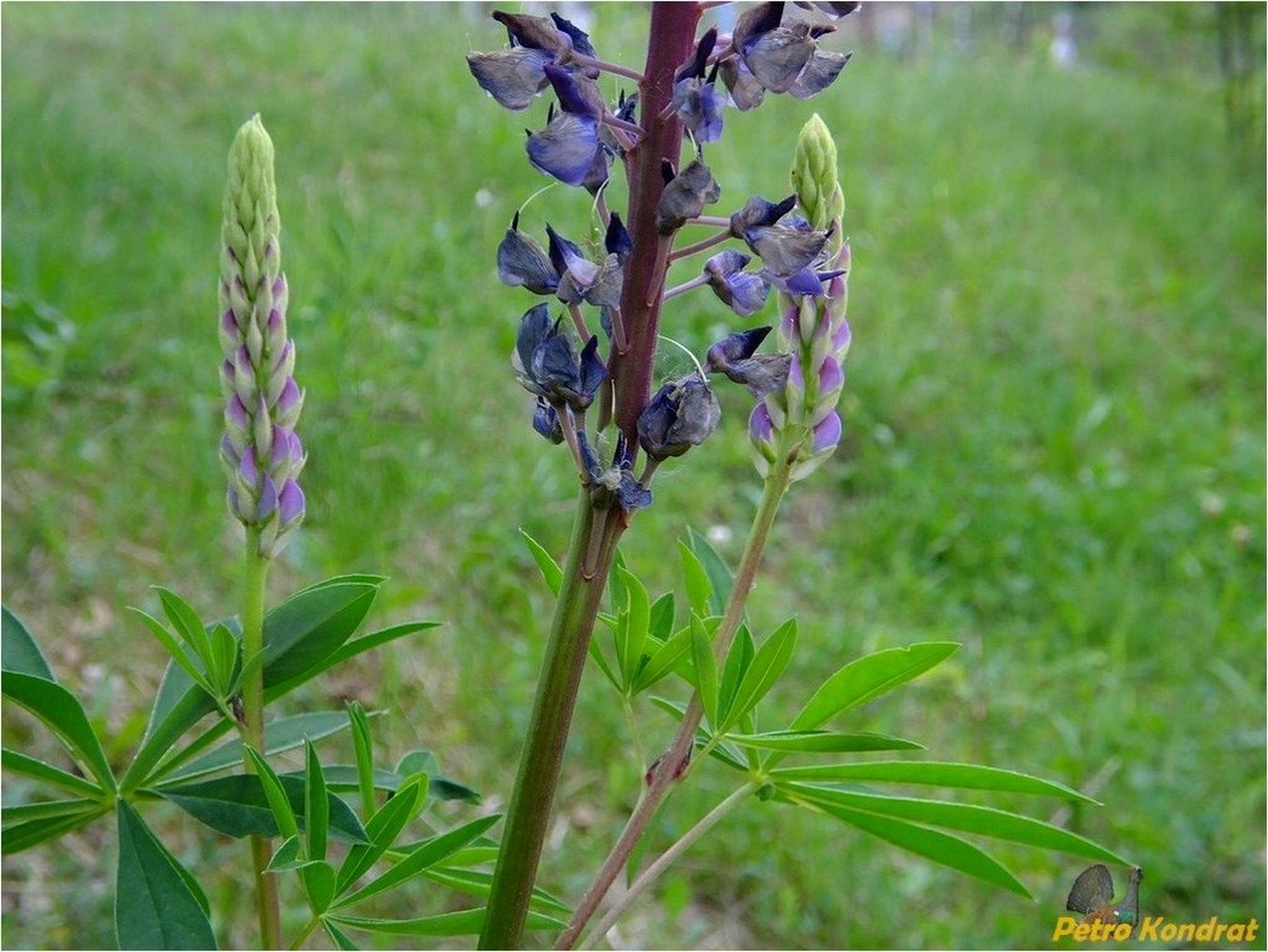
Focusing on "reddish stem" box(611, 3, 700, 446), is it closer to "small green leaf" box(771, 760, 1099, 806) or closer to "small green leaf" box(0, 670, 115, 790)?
"small green leaf" box(771, 760, 1099, 806)

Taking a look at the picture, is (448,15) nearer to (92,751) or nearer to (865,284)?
(865,284)

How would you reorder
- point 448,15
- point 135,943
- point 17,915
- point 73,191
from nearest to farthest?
point 135,943 → point 17,915 → point 73,191 → point 448,15

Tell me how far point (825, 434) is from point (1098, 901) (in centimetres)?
44

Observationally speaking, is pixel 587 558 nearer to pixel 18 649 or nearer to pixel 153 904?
pixel 153 904

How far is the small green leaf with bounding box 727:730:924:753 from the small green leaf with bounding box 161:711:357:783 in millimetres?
370

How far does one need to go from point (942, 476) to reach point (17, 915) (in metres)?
2.35

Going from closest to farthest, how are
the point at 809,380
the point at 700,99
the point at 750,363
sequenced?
the point at 700,99, the point at 750,363, the point at 809,380

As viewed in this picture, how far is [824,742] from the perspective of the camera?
32.7 inches

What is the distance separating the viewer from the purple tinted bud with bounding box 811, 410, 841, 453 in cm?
87

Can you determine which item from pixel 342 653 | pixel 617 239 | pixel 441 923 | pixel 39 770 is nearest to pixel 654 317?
pixel 617 239

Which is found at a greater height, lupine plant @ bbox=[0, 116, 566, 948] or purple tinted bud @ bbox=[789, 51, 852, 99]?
purple tinted bud @ bbox=[789, 51, 852, 99]

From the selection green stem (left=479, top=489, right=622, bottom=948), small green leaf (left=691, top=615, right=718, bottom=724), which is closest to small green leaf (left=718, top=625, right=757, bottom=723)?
small green leaf (left=691, top=615, right=718, bottom=724)

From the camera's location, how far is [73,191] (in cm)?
319

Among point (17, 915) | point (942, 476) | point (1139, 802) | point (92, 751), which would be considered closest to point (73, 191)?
point (17, 915)
